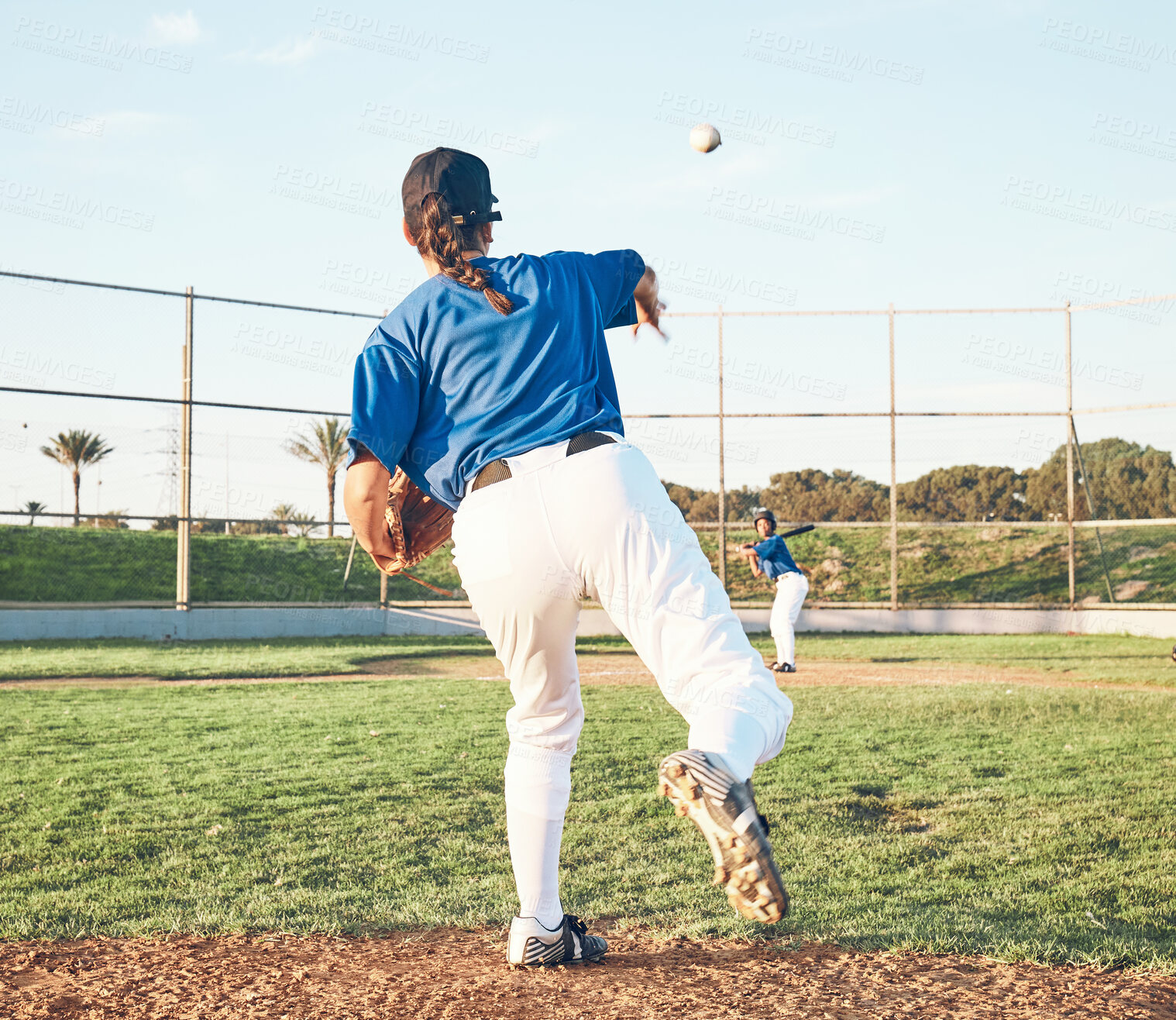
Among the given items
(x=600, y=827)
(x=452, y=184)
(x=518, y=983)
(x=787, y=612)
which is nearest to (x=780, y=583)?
(x=787, y=612)

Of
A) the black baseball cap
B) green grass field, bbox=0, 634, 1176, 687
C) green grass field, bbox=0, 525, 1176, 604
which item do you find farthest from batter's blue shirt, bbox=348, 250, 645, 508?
green grass field, bbox=0, 525, 1176, 604

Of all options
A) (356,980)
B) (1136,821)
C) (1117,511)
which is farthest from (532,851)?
(1117,511)

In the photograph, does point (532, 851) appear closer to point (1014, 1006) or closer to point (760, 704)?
point (760, 704)

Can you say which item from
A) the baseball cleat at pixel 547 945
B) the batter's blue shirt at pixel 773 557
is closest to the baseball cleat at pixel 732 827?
the baseball cleat at pixel 547 945

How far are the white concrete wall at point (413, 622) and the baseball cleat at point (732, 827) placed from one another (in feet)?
49.5

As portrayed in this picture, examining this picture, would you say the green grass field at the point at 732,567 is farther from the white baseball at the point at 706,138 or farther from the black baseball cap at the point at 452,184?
the black baseball cap at the point at 452,184

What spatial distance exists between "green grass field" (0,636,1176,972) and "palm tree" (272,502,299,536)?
7161mm

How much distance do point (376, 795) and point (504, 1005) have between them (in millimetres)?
3202

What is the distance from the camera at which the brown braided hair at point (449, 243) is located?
2.51 m

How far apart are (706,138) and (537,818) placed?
10.8m

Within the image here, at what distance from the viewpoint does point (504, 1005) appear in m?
2.67

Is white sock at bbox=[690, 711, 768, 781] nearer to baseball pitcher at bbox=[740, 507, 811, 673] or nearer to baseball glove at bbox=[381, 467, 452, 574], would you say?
baseball glove at bbox=[381, 467, 452, 574]

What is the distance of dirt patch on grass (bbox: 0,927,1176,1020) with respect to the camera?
105 inches

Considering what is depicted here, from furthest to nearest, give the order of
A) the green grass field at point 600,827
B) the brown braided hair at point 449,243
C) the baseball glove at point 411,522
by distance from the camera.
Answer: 1. the green grass field at point 600,827
2. the baseball glove at point 411,522
3. the brown braided hair at point 449,243
